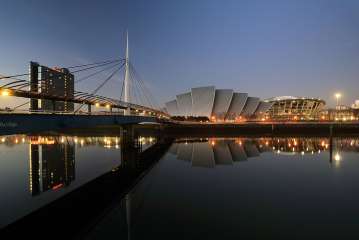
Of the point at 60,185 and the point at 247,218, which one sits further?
the point at 60,185

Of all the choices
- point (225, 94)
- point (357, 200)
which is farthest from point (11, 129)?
point (225, 94)

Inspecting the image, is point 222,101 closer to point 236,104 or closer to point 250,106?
point 236,104

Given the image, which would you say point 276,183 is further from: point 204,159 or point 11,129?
point 11,129

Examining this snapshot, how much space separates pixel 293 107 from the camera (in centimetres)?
12156

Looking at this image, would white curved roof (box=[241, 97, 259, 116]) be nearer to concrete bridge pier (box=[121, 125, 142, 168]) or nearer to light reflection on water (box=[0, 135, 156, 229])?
concrete bridge pier (box=[121, 125, 142, 168])

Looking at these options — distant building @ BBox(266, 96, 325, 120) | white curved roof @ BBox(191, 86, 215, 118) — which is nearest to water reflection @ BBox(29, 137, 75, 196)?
white curved roof @ BBox(191, 86, 215, 118)

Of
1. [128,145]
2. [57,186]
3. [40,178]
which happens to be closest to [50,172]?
[40,178]

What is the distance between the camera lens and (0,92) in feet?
50.2

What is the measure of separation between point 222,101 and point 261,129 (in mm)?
44778

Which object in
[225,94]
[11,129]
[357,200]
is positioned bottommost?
[357,200]

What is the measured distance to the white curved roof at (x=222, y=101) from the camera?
11088 centimetres

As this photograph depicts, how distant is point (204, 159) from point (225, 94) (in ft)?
281

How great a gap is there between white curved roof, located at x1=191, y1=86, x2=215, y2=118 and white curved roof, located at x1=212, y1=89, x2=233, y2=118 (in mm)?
3715

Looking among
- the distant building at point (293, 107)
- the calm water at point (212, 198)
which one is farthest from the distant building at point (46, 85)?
the distant building at point (293, 107)
